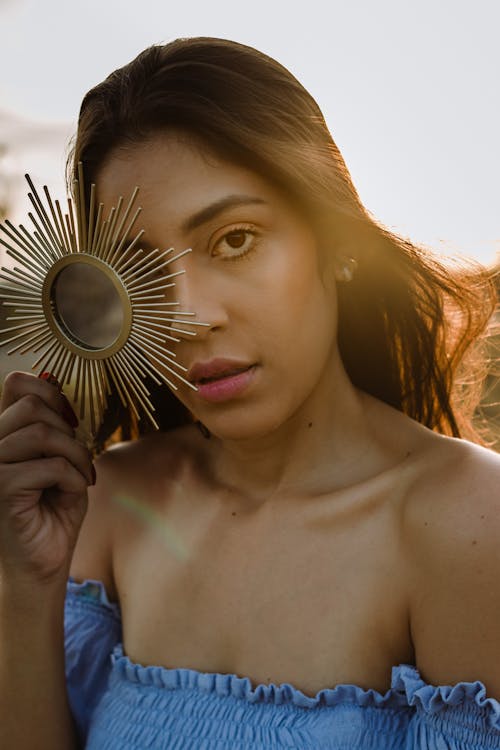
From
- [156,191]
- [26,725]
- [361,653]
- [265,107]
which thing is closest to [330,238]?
[265,107]

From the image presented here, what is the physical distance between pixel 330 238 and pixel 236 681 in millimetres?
1072

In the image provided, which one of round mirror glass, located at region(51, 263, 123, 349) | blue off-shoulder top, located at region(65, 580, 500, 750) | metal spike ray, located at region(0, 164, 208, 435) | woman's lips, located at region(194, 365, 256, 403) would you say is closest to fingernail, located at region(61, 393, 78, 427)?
metal spike ray, located at region(0, 164, 208, 435)

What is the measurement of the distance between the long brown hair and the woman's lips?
39 cm

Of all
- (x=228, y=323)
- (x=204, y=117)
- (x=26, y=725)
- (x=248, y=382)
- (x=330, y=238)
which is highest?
(x=204, y=117)

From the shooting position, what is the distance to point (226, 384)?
1607 millimetres

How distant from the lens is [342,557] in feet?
5.84

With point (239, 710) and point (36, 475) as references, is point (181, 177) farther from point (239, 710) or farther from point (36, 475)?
point (239, 710)

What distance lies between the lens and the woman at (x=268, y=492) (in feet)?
5.15

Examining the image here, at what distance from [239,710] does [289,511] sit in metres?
0.49

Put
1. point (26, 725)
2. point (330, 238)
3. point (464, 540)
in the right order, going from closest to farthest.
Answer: point (464, 540) → point (330, 238) → point (26, 725)

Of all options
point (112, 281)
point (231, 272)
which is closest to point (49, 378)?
point (112, 281)

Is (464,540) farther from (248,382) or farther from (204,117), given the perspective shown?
(204,117)

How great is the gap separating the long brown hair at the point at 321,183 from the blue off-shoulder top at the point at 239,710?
81 centimetres

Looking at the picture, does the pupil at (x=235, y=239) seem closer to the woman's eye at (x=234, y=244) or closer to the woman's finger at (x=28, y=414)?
the woman's eye at (x=234, y=244)
